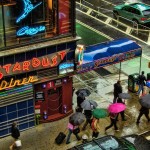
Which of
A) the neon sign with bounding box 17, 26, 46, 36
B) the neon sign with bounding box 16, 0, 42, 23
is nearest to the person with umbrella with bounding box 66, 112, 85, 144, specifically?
the neon sign with bounding box 17, 26, 46, 36

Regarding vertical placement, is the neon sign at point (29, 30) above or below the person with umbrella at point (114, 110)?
above

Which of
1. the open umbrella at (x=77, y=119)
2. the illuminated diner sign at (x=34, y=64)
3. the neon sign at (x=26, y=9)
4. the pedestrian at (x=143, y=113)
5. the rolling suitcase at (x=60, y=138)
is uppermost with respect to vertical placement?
the neon sign at (x=26, y=9)

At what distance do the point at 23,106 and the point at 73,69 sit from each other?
2939 mm

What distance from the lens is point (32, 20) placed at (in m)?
18.2

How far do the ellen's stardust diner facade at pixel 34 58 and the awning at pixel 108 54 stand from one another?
3.12 ft

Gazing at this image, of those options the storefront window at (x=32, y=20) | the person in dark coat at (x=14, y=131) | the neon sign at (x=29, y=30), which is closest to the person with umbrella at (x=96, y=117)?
the person in dark coat at (x=14, y=131)

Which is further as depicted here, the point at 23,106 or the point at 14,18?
the point at 23,106

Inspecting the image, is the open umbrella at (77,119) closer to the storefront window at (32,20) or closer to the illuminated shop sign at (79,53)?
the illuminated shop sign at (79,53)

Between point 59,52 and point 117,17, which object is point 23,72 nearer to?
point 59,52

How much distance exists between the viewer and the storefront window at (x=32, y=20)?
57.5 feet

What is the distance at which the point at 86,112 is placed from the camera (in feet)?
62.2

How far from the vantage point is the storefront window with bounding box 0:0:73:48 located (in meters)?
17.5

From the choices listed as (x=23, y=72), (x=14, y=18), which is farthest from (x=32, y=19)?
(x=23, y=72)

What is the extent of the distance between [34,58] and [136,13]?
17566 millimetres
